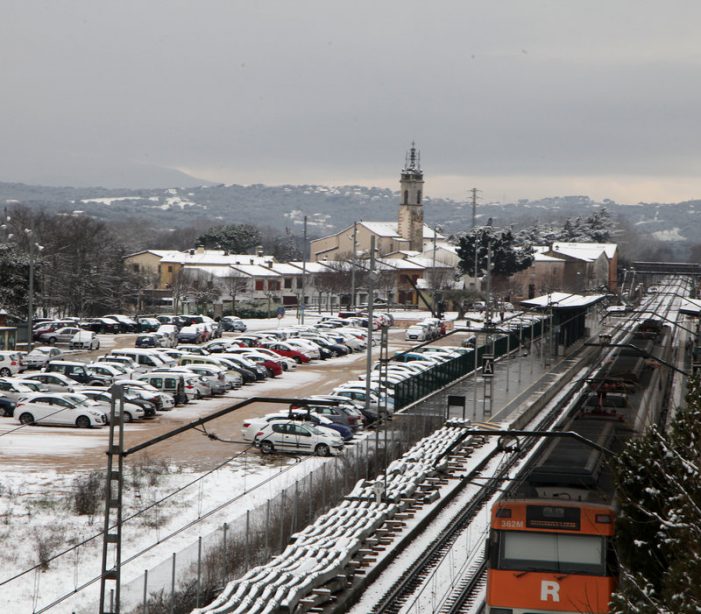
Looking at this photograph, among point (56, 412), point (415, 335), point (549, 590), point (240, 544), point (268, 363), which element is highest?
point (549, 590)

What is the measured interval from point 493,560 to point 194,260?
88593 mm

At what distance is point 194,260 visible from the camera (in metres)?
102

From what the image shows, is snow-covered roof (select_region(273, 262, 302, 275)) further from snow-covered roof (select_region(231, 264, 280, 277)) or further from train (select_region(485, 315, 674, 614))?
train (select_region(485, 315, 674, 614))

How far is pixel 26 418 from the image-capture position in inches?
1451

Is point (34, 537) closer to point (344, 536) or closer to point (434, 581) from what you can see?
point (344, 536)

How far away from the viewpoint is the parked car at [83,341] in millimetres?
59125

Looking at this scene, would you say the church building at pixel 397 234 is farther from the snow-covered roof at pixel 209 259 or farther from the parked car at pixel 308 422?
the parked car at pixel 308 422

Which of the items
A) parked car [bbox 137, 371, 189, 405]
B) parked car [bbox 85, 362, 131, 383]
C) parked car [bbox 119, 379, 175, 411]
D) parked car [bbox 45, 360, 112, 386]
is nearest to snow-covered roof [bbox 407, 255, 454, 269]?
parked car [bbox 85, 362, 131, 383]

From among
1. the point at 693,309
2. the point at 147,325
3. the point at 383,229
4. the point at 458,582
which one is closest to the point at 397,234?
the point at 383,229

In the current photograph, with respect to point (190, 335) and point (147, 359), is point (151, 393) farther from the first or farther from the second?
point (190, 335)

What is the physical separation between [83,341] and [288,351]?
34.0 ft

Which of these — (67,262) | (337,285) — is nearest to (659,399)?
(67,262)

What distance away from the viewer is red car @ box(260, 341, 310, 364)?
58.3 metres

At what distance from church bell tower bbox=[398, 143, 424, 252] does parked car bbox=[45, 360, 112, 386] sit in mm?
91300
